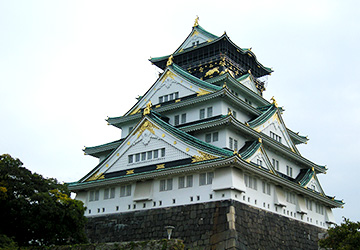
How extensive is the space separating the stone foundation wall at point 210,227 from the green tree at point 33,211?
17.9 ft

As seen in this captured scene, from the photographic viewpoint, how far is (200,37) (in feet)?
173

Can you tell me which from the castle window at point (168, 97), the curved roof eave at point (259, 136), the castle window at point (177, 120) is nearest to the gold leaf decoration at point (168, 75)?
the castle window at point (168, 97)

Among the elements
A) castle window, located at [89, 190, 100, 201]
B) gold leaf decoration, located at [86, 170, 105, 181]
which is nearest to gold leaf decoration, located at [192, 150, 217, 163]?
gold leaf decoration, located at [86, 170, 105, 181]

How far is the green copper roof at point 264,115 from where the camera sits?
41156 mm

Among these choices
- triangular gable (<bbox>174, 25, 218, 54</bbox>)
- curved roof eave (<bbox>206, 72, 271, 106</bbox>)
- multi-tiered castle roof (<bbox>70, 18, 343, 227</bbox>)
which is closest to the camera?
multi-tiered castle roof (<bbox>70, 18, 343, 227</bbox>)

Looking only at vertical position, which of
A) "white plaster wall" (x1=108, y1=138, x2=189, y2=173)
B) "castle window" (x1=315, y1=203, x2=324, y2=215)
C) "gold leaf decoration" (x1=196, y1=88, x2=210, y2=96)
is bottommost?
"castle window" (x1=315, y1=203, x2=324, y2=215)

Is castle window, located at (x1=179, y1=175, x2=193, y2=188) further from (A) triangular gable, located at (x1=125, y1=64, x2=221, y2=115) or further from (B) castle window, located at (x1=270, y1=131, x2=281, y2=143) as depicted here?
(B) castle window, located at (x1=270, y1=131, x2=281, y2=143)

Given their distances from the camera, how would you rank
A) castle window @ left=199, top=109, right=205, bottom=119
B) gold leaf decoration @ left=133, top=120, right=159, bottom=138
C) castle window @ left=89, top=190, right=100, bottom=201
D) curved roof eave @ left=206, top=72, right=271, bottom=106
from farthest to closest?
curved roof eave @ left=206, top=72, right=271, bottom=106
castle window @ left=199, top=109, right=205, bottom=119
castle window @ left=89, top=190, right=100, bottom=201
gold leaf decoration @ left=133, top=120, right=159, bottom=138

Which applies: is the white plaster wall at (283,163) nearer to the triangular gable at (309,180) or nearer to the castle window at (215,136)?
the triangular gable at (309,180)

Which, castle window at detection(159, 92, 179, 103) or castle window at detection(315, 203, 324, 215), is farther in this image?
castle window at detection(315, 203, 324, 215)

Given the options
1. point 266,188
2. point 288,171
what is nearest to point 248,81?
point 288,171

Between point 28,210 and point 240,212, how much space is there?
1489 cm

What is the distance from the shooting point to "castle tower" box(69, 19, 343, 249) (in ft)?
112

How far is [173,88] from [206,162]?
13274 millimetres
